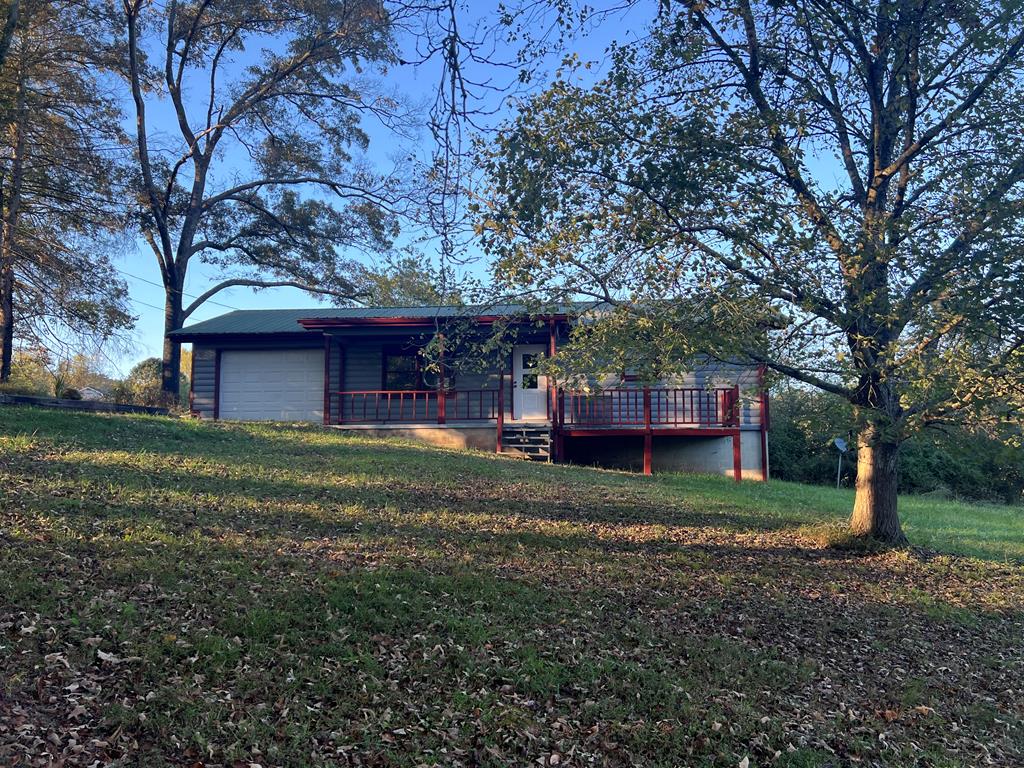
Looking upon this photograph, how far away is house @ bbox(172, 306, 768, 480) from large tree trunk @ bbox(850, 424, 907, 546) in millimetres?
6324

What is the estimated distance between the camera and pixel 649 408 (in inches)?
674

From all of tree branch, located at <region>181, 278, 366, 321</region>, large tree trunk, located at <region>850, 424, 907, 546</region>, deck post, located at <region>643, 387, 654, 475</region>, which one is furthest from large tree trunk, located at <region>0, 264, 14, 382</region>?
large tree trunk, located at <region>850, 424, 907, 546</region>

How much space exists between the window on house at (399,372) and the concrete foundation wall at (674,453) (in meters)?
4.32

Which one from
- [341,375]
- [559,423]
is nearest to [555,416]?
[559,423]

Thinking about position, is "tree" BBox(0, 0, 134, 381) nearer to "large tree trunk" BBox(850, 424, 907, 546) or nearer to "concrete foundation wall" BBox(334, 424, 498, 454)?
"concrete foundation wall" BBox(334, 424, 498, 454)

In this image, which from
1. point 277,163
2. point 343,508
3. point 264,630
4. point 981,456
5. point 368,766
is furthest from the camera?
point 277,163

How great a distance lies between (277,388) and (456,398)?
4.97m

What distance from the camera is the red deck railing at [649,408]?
17.2 m

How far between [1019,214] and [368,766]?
7275 millimetres

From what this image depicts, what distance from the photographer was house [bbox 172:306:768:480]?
1730 cm

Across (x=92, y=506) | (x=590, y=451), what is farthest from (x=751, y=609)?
(x=590, y=451)

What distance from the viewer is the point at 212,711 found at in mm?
3938

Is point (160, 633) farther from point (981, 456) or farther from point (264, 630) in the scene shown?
point (981, 456)

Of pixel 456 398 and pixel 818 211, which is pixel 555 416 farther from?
pixel 818 211
